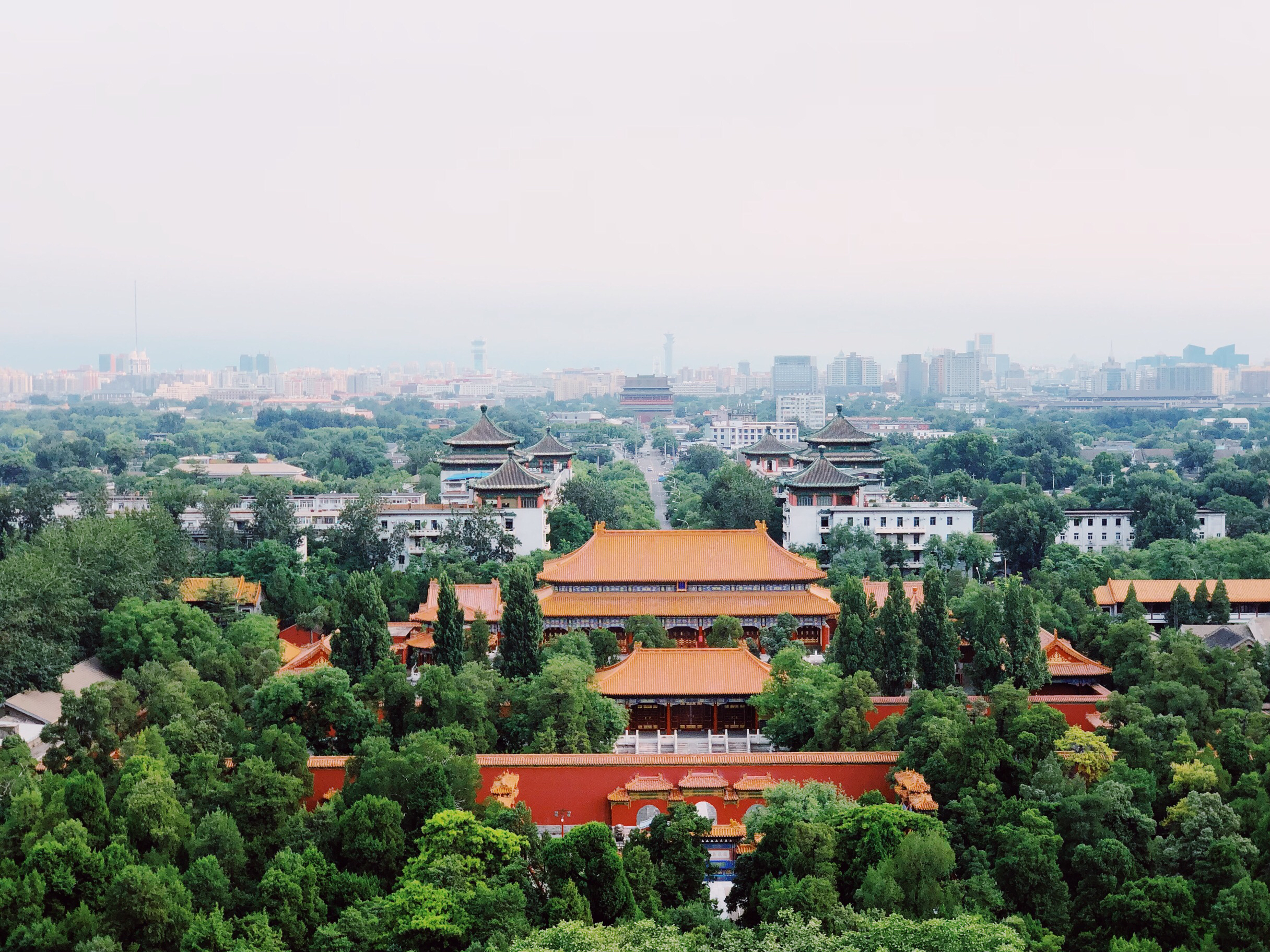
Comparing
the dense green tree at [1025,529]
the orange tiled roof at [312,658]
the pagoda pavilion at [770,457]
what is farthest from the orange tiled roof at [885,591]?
the pagoda pavilion at [770,457]

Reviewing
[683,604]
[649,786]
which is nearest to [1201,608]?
[683,604]

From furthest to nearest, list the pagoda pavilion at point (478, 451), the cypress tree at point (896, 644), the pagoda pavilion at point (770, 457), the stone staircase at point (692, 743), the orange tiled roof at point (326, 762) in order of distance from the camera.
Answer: the pagoda pavilion at point (770, 457) → the pagoda pavilion at point (478, 451) → the cypress tree at point (896, 644) → the stone staircase at point (692, 743) → the orange tiled roof at point (326, 762)

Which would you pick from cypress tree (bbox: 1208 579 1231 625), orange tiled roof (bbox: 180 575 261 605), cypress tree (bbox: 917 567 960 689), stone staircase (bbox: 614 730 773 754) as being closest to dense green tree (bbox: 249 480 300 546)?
orange tiled roof (bbox: 180 575 261 605)

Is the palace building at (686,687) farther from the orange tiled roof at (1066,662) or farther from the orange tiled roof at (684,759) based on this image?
the orange tiled roof at (1066,662)

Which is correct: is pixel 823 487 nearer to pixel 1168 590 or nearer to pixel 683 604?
pixel 1168 590

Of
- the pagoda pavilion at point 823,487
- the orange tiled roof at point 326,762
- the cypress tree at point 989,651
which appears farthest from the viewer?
the pagoda pavilion at point 823,487

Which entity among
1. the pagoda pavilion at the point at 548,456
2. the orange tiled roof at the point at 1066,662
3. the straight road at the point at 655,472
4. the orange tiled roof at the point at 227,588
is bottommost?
the straight road at the point at 655,472

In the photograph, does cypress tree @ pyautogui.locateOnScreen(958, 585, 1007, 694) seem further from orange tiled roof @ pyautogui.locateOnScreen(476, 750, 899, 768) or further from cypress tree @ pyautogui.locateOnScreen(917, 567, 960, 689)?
orange tiled roof @ pyautogui.locateOnScreen(476, 750, 899, 768)
